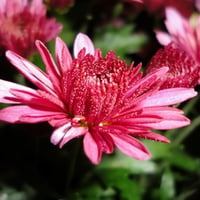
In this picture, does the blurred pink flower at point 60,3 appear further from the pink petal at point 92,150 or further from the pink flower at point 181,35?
the pink petal at point 92,150

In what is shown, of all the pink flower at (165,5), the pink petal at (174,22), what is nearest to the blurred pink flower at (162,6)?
the pink flower at (165,5)

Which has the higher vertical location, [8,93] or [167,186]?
[8,93]

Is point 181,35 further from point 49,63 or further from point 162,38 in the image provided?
point 49,63

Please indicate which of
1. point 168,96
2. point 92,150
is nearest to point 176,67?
point 168,96

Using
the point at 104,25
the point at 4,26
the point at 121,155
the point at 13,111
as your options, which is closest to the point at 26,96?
the point at 13,111

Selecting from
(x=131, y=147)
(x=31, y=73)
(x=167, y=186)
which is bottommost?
(x=167, y=186)

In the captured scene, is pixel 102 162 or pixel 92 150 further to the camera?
pixel 102 162

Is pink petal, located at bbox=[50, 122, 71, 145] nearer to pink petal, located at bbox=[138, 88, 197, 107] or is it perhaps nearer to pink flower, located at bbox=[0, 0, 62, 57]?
pink petal, located at bbox=[138, 88, 197, 107]

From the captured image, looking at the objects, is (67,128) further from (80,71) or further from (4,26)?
(4,26)
